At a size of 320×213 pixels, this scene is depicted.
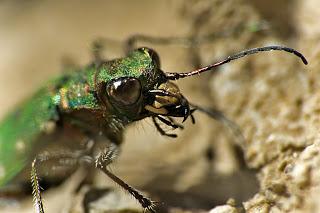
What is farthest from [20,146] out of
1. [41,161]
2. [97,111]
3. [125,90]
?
[125,90]

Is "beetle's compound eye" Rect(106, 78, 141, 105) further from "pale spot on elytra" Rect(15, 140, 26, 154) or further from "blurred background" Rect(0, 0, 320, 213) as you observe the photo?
"pale spot on elytra" Rect(15, 140, 26, 154)

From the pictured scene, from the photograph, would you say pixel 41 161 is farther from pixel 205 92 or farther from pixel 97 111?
pixel 205 92

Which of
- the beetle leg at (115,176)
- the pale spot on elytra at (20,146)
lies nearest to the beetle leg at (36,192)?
the beetle leg at (115,176)

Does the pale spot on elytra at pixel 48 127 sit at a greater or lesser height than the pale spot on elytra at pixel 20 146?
greater

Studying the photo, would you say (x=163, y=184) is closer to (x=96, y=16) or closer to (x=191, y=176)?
(x=191, y=176)

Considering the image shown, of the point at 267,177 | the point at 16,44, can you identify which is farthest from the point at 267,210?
the point at 16,44

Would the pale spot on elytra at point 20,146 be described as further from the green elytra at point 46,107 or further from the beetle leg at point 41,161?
the beetle leg at point 41,161
